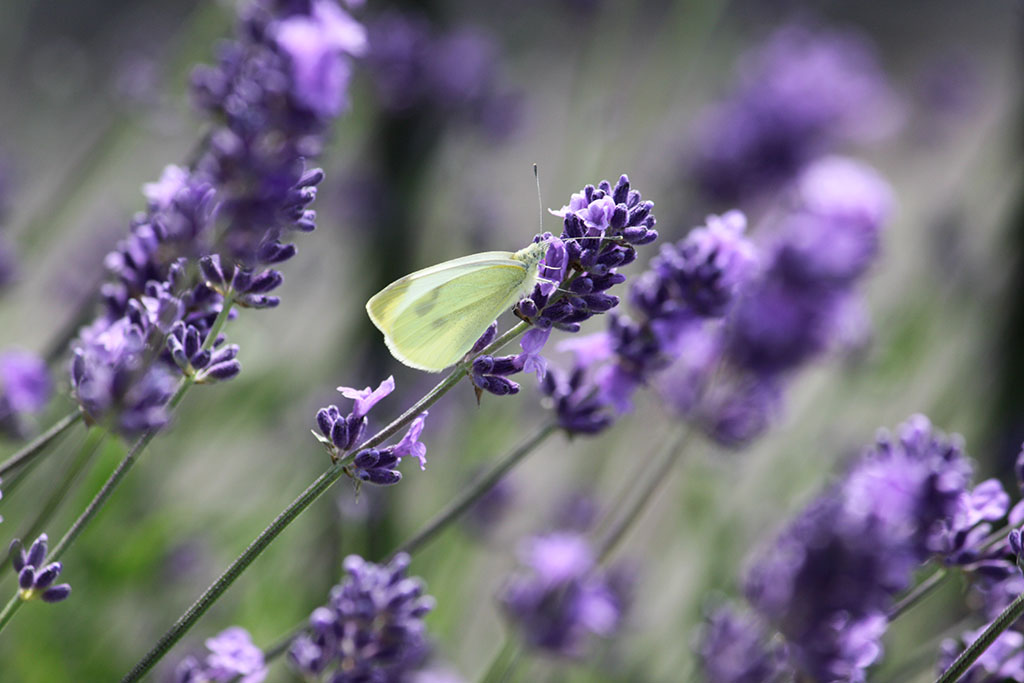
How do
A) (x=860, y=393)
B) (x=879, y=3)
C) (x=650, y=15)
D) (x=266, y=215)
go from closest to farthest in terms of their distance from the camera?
(x=266, y=215) < (x=860, y=393) < (x=650, y=15) < (x=879, y=3)

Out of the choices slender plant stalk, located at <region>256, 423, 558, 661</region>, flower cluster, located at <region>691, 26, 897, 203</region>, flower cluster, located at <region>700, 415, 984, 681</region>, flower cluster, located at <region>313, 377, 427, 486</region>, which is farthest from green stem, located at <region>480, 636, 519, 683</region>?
flower cluster, located at <region>691, 26, 897, 203</region>

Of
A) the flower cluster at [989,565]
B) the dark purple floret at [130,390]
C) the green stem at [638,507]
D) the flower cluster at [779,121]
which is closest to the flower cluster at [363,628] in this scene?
the dark purple floret at [130,390]

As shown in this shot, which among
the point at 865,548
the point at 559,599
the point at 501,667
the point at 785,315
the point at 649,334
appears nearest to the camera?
the point at 865,548

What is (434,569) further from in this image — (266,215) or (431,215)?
(266,215)

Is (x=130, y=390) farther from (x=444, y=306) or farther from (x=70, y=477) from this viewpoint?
(x=444, y=306)

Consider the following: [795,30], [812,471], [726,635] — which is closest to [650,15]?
[795,30]

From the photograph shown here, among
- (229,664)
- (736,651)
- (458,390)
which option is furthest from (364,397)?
(458,390)
